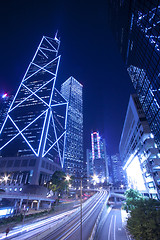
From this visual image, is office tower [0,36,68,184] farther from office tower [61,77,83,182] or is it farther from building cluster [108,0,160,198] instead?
building cluster [108,0,160,198]

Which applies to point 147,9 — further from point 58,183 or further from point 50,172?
point 50,172

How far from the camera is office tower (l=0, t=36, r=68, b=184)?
72750 millimetres

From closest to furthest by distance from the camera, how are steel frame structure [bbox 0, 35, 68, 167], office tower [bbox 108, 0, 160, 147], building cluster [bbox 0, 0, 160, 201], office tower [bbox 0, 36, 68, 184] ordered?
office tower [bbox 108, 0, 160, 147]
building cluster [bbox 0, 0, 160, 201]
office tower [bbox 0, 36, 68, 184]
steel frame structure [bbox 0, 35, 68, 167]

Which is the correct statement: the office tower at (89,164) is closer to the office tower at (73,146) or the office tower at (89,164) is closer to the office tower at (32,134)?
the office tower at (73,146)

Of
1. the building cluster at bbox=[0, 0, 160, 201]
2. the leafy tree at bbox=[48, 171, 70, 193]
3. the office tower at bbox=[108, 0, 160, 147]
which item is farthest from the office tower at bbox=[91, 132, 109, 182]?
the office tower at bbox=[108, 0, 160, 147]

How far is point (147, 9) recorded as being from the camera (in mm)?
32500

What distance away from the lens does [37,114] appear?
95.3m

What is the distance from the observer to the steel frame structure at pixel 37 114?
8356cm

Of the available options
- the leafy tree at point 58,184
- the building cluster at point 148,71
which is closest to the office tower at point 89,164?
the leafy tree at point 58,184

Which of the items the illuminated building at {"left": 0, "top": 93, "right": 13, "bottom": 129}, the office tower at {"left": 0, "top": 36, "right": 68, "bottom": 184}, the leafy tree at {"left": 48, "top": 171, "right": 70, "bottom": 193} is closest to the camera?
the leafy tree at {"left": 48, "top": 171, "right": 70, "bottom": 193}

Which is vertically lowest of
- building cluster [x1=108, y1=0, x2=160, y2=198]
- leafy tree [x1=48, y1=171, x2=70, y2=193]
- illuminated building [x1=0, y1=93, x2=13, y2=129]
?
leafy tree [x1=48, y1=171, x2=70, y2=193]

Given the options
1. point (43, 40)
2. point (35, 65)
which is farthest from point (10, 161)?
point (43, 40)

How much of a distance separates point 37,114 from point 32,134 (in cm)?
1806

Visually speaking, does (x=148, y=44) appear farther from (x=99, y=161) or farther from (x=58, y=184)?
(x=99, y=161)
